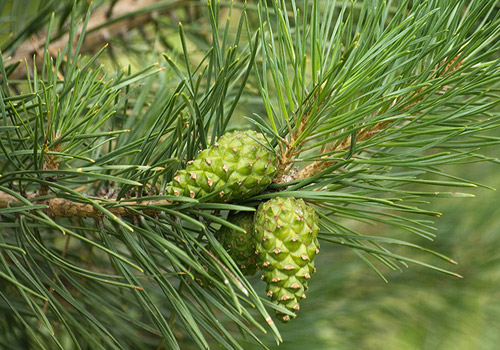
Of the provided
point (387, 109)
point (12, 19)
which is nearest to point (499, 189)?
point (387, 109)

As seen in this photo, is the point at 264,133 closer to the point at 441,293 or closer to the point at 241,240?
the point at 241,240

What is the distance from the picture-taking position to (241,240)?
46cm

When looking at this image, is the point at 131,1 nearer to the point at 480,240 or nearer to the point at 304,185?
the point at 304,185

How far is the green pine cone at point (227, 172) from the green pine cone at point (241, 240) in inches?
1.4

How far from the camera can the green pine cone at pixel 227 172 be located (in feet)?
1.37

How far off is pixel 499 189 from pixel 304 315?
427 millimetres

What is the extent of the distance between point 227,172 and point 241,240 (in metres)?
0.07

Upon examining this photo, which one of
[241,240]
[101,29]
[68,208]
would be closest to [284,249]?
[241,240]

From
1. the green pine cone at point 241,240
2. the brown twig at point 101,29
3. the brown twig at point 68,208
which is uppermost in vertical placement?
the brown twig at point 101,29

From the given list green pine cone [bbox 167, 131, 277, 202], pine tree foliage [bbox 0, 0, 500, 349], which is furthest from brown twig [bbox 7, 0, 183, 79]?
green pine cone [bbox 167, 131, 277, 202]

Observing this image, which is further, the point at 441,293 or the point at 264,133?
the point at 441,293

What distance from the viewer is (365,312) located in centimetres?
95

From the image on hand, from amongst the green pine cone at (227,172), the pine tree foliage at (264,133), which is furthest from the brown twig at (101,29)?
the green pine cone at (227,172)

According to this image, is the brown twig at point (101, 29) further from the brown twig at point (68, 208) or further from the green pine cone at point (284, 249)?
the green pine cone at point (284, 249)
